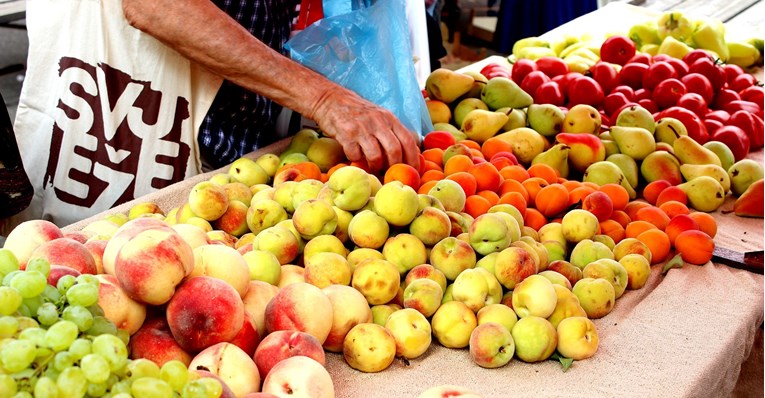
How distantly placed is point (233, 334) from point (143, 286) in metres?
0.15

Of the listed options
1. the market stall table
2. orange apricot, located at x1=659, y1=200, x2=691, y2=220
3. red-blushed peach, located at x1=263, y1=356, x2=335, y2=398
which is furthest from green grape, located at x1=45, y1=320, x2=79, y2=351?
orange apricot, located at x1=659, y1=200, x2=691, y2=220

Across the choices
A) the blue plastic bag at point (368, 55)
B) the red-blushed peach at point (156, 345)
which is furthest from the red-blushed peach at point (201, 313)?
the blue plastic bag at point (368, 55)

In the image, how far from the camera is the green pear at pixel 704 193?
196 cm

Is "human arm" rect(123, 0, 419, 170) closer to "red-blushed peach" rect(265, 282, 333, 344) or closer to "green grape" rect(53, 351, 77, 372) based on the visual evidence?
"red-blushed peach" rect(265, 282, 333, 344)

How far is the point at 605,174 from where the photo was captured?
1938 millimetres

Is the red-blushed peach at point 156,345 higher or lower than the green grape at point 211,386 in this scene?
lower

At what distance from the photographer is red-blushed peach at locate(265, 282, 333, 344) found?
114cm

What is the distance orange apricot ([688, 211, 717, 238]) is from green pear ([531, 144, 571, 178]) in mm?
349

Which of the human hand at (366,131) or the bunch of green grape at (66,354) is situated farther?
the human hand at (366,131)

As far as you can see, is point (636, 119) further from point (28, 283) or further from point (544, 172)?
point (28, 283)

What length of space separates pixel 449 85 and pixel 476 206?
747mm

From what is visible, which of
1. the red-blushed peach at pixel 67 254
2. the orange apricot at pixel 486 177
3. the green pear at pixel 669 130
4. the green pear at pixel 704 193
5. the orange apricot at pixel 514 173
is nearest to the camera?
the red-blushed peach at pixel 67 254

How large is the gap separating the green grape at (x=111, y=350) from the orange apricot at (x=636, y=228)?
1316 millimetres

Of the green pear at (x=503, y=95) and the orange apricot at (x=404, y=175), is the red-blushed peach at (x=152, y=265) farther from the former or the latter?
the green pear at (x=503, y=95)
